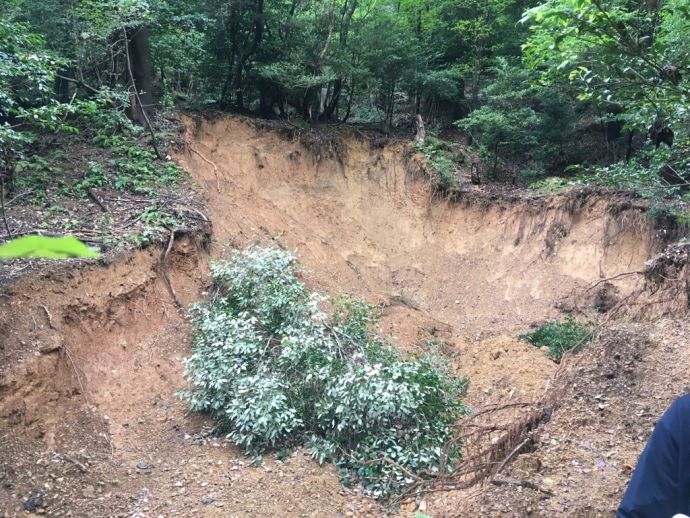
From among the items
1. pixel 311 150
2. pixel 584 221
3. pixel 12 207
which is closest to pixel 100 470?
pixel 12 207

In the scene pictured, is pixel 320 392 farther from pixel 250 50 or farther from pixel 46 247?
pixel 250 50

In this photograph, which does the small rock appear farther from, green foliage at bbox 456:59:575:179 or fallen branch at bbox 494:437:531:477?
green foliage at bbox 456:59:575:179

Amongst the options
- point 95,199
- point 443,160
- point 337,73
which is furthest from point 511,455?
point 337,73

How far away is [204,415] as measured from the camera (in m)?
6.80

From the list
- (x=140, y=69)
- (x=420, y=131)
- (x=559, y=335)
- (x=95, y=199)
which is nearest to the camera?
(x=95, y=199)

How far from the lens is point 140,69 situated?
1142 centimetres

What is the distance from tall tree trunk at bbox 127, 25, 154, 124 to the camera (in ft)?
37.2

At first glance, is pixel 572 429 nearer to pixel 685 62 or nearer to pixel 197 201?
pixel 685 62

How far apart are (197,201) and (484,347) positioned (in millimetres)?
7201

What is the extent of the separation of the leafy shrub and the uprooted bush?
138 inches

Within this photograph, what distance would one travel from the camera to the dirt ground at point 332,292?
445 centimetres

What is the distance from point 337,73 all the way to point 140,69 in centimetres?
538

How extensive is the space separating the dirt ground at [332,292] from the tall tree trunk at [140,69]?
55.8 inches

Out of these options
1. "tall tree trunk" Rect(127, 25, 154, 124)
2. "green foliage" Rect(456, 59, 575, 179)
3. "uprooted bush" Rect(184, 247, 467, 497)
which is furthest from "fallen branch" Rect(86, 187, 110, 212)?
"green foliage" Rect(456, 59, 575, 179)
